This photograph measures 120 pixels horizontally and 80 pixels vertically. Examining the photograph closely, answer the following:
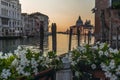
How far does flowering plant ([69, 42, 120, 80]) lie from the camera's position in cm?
333

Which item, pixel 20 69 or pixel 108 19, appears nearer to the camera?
pixel 20 69

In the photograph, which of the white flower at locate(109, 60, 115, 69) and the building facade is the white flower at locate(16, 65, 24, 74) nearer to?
the white flower at locate(109, 60, 115, 69)

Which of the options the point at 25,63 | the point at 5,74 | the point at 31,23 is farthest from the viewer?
the point at 31,23

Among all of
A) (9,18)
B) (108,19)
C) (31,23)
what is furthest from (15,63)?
(31,23)

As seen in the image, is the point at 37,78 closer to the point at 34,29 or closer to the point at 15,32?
the point at 15,32

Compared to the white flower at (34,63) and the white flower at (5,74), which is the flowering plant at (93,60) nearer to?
the white flower at (34,63)

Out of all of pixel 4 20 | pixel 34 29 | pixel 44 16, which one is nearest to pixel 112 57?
pixel 4 20

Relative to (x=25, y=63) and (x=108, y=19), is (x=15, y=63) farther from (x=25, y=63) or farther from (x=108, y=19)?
(x=108, y=19)

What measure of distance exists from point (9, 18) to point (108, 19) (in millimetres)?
65515

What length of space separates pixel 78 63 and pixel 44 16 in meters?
133

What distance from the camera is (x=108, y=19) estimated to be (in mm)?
16859

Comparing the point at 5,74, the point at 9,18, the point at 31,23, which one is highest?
the point at 31,23

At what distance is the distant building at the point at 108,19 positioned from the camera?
1583 cm

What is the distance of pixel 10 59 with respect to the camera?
3.20 m
